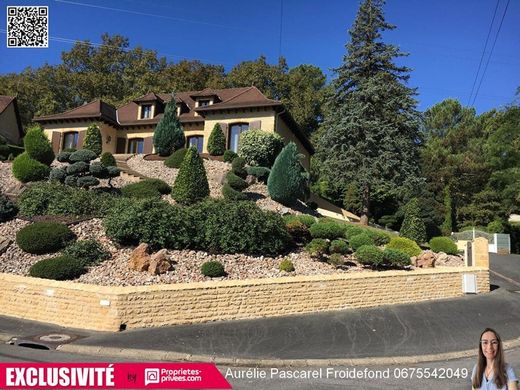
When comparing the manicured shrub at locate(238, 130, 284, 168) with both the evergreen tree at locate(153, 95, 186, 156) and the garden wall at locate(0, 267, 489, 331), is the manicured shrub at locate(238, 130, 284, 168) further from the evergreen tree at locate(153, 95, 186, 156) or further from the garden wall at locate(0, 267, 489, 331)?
the garden wall at locate(0, 267, 489, 331)

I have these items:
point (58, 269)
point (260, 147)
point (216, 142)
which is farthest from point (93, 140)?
point (58, 269)

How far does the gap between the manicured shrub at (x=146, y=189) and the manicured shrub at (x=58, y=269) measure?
741cm

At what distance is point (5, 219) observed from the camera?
628 inches

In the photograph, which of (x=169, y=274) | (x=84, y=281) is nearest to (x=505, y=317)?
(x=169, y=274)

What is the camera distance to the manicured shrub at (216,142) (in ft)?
96.0

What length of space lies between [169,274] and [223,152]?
1761 cm

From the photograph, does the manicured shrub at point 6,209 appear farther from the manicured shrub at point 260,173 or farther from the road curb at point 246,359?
the manicured shrub at point 260,173

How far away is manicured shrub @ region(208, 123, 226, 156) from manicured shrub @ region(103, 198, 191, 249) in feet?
49.7

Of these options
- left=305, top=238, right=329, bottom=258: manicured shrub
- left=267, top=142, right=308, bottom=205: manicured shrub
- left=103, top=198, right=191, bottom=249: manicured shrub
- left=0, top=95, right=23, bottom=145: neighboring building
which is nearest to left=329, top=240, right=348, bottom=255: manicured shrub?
left=305, top=238, right=329, bottom=258: manicured shrub

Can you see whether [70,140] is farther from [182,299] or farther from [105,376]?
[105,376]

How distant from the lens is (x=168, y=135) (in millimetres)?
29375

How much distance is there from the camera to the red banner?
6.52m

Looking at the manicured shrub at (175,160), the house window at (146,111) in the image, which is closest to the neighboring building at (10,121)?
the house window at (146,111)

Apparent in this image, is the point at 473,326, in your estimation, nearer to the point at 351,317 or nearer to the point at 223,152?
the point at 351,317
